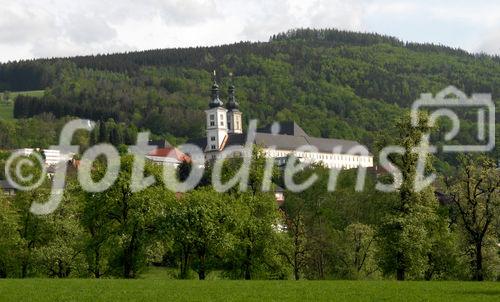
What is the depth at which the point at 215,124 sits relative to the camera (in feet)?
584

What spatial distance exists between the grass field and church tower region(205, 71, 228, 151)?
140 m

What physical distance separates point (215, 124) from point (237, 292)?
145327mm

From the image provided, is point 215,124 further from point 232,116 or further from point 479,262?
point 479,262

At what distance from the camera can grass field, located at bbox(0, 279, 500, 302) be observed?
97.6ft

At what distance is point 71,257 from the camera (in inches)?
2119

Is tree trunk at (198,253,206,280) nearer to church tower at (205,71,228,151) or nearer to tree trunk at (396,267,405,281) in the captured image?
tree trunk at (396,267,405,281)

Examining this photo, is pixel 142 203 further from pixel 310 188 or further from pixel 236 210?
pixel 310 188

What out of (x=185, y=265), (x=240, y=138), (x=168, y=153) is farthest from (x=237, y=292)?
(x=240, y=138)

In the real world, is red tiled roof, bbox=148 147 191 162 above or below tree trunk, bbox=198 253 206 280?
above

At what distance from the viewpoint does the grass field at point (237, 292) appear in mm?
29753

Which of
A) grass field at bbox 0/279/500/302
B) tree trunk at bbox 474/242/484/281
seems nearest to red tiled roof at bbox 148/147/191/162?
tree trunk at bbox 474/242/484/281

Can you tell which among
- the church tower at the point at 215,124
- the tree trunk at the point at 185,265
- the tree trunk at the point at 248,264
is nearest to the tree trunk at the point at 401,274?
the tree trunk at the point at 248,264

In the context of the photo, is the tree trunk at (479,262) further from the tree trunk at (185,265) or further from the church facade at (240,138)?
the church facade at (240,138)

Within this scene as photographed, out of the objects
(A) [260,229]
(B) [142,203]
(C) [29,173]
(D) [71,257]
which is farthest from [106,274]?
(C) [29,173]
